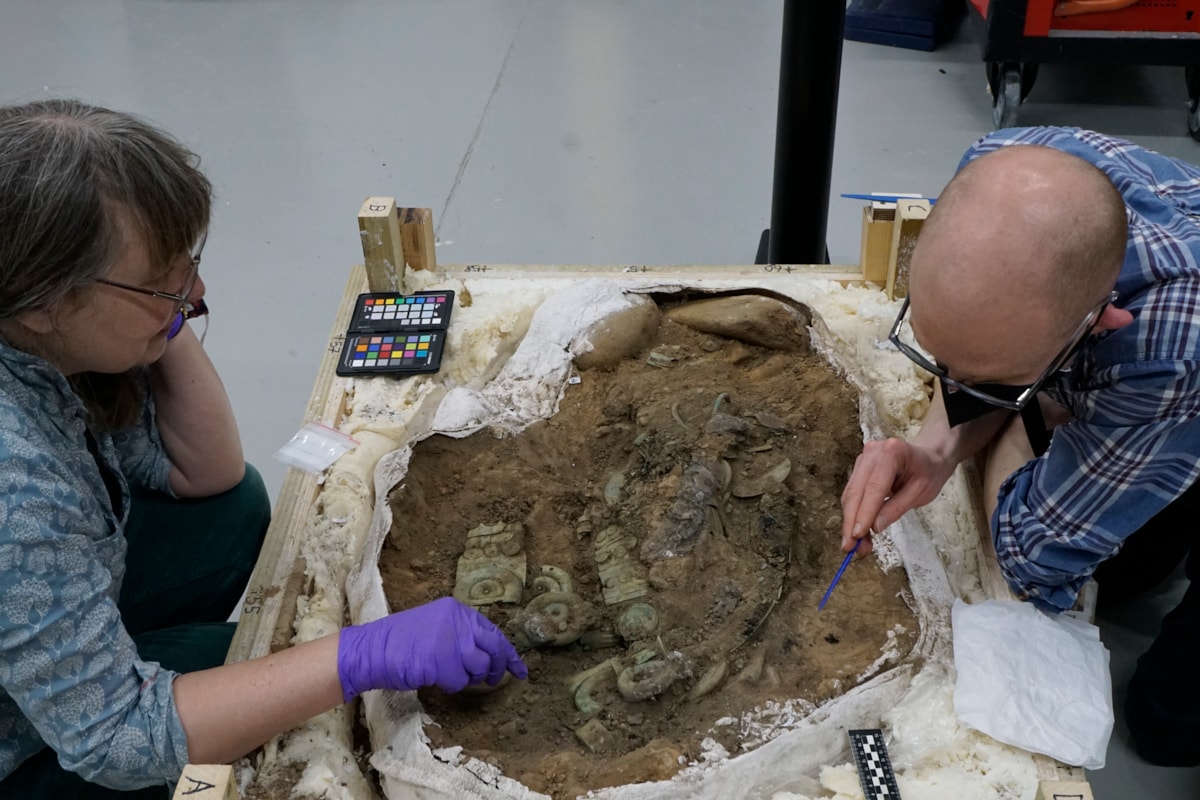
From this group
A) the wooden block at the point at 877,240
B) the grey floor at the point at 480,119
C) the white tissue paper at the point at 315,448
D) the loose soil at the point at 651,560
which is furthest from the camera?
the grey floor at the point at 480,119

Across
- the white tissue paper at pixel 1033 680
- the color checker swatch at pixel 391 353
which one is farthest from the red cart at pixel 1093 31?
the white tissue paper at pixel 1033 680

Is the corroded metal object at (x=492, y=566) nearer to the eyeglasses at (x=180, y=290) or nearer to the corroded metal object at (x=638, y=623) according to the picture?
the corroded metal object at (x=638, y=623)

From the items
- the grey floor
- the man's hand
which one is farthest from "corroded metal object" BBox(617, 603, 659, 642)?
the grey floor

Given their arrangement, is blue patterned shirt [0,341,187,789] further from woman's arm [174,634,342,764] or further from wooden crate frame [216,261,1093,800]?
wooden crate frame [216,261,1093,800]

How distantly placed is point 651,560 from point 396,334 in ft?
3.11

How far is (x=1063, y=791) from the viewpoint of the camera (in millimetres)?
1436

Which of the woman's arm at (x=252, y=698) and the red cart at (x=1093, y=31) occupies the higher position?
the red cart at (x=1093, y=31)

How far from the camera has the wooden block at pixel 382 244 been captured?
254cm

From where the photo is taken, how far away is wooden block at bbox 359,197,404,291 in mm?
2535

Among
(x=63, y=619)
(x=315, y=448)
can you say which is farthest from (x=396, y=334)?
(x=63, y=619)

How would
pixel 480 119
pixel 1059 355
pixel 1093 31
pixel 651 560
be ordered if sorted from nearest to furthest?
1. pixel 1059 355
2. pixel 651 560
3. pixel 1093 31
4. pixel 480 119

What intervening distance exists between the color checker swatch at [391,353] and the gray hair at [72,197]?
918 millimetres

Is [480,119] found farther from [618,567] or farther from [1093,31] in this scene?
[618,567]

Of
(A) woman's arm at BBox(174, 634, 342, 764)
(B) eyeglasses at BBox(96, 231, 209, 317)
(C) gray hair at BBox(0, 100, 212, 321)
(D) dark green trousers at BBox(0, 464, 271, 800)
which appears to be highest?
(C) gray hair at BBox(0, 100, 212, 321)
